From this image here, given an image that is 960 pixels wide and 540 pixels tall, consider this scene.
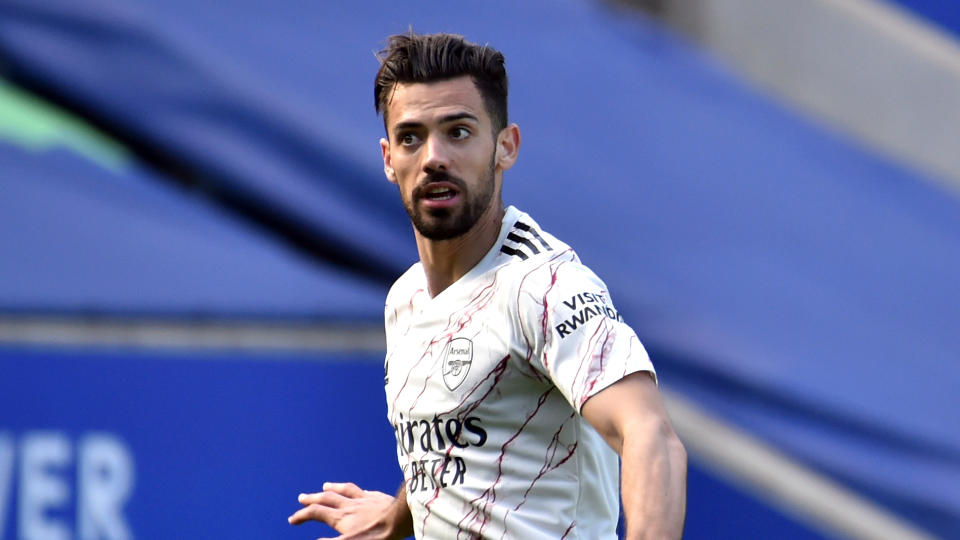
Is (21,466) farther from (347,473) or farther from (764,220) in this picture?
(764,220)

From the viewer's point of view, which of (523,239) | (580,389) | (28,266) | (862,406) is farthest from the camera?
(862,406)

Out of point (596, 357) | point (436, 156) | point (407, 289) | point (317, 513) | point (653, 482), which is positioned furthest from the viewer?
point (317, 513)

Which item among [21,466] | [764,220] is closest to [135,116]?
[21,466]

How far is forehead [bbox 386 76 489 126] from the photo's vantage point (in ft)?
8.09

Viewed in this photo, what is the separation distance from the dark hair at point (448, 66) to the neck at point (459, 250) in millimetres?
160

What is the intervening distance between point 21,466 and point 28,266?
0.71 m

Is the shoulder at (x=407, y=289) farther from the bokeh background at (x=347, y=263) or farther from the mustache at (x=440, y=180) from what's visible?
the bokeh background at (x=347, y=263)

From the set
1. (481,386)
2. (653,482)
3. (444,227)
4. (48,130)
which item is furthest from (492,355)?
(48,130)

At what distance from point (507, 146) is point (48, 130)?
304 centimetres

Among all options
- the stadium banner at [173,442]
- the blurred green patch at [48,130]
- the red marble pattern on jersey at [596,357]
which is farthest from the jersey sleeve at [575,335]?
the blurred green patch at [48,130]

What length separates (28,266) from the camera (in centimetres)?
472

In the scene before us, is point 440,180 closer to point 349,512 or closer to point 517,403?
point 517,403

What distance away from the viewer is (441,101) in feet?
8.11

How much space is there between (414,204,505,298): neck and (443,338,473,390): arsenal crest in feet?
0.55
